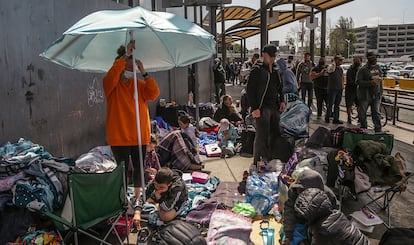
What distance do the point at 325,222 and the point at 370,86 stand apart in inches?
236

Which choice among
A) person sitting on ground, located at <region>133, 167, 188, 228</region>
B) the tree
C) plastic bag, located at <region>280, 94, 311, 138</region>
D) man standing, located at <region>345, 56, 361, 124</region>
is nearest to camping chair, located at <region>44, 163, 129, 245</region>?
person sitting on ground, located at <region>133, 167, 188, 228</region>

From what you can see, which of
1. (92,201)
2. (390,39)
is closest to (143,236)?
(92,201)

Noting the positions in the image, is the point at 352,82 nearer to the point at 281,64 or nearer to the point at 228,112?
the point at 281,64

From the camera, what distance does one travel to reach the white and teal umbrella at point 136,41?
3559 millimetres

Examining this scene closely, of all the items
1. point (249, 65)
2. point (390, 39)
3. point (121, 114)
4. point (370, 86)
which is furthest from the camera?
point (390, 39)

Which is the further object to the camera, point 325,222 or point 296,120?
point 296,120

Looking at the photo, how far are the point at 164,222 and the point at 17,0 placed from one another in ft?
10.1

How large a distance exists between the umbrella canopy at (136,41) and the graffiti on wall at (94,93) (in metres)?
1.49

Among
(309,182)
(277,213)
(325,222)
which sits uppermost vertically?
(309,182)

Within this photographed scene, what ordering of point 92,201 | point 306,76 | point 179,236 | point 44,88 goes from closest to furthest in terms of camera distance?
point 179,236 → point 92,201 → point 44,88 → point 306,76

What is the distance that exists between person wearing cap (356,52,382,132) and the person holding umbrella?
534cm

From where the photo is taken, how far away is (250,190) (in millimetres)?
4602

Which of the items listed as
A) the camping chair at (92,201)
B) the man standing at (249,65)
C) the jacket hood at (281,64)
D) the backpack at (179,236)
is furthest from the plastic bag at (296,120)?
the backpack at (179,236)

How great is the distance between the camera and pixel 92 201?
331 centimetres
